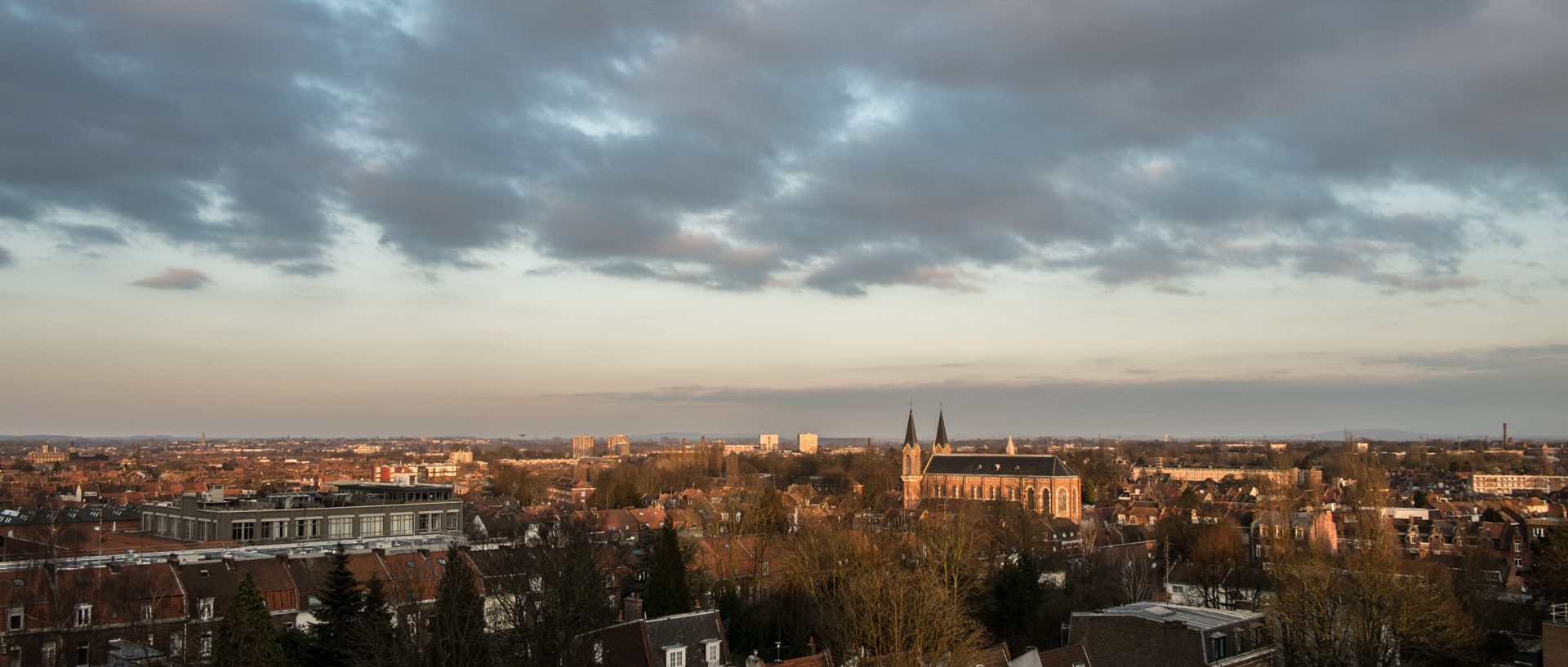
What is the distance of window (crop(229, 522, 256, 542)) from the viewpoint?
5903 centimetres

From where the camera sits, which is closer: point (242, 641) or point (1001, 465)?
point (242, 641)

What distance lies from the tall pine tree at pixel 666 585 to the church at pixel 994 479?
6719 cm

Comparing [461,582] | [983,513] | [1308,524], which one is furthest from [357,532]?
[1308,524]

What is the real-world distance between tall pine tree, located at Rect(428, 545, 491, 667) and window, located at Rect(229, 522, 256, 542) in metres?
35.1

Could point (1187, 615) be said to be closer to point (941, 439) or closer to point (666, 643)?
point (666, 643)

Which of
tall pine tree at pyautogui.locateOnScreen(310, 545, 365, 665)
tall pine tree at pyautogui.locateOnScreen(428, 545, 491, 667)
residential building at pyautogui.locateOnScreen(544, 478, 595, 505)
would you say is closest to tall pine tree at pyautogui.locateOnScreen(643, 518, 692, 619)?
tall pine tree at pyautogui.locateOnScreen(428, 545, 491, 667)

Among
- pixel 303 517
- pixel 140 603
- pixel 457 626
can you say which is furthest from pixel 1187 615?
pixel 303 517

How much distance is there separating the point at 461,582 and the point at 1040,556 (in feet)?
129

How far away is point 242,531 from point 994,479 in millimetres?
87356

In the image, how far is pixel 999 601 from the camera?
48.8 m

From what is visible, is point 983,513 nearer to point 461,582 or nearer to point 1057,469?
point 1057,469

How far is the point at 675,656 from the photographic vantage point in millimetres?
34156

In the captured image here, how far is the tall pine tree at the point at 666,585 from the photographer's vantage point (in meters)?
43.7

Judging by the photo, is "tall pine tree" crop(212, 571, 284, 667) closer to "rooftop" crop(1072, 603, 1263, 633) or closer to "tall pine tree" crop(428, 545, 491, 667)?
"tall pine tree" crop(428, 545, 491, 667)
